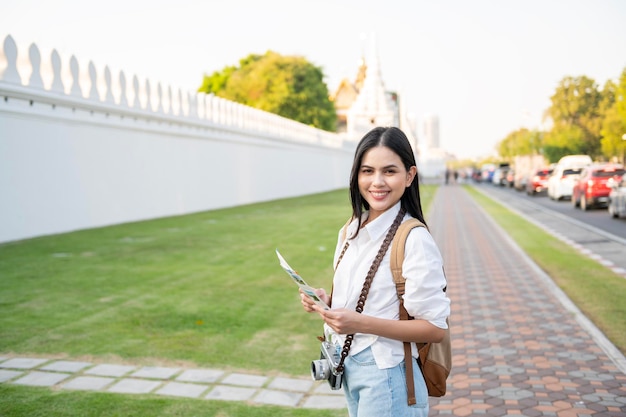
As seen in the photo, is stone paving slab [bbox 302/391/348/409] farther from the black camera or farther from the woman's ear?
the woman's ear

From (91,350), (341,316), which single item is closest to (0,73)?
(91,350)

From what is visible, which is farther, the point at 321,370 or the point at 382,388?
the point at 321,370

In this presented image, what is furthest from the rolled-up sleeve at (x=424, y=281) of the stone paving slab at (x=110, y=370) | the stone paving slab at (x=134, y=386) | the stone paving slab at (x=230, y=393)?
the stone paving slab at (x=110, y=370)

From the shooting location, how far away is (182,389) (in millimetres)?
4887

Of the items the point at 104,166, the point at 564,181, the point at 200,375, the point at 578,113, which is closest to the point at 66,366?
the point at 200,375

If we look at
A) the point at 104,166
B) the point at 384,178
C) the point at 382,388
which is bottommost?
the point at 382,388

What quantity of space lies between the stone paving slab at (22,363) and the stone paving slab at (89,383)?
1.64ft

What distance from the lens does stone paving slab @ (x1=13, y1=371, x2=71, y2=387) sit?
16.1 feet

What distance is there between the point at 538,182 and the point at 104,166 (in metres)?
29.1

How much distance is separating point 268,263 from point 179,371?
5222 mm

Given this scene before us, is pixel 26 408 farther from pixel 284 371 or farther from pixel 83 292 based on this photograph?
pixel 83 292

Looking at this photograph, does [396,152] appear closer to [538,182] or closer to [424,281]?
[424,281]

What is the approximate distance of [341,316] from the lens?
2275mm

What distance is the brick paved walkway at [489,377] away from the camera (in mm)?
4727
